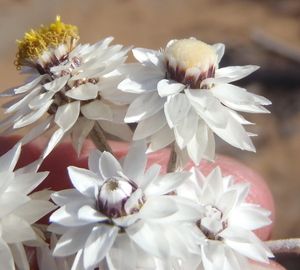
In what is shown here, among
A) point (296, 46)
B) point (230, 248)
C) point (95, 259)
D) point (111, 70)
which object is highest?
point (111, 70)

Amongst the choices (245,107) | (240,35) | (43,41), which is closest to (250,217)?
(245,107)

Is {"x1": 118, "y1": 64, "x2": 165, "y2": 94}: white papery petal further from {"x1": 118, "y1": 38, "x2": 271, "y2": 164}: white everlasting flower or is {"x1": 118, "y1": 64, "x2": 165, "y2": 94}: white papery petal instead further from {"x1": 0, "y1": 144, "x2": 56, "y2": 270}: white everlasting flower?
{"x1": 0, "y1": 144, "x2": 56, "y2": 270}: white everlasting flower

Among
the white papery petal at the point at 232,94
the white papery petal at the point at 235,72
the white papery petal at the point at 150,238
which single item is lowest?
the white papery petal at the point at 150,238

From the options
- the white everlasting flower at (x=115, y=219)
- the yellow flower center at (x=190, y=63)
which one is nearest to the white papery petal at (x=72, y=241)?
the white everlasting flower at (x=115, y=219)

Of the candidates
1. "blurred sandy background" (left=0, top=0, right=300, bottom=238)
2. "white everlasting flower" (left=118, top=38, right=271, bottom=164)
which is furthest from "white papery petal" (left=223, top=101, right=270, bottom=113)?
"blurred sandy background" (left=0, top=0, right=300, bottom=238)

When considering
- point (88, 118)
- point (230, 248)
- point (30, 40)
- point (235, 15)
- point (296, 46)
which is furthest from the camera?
point (235, 15)

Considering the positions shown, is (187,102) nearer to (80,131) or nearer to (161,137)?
(161,137)

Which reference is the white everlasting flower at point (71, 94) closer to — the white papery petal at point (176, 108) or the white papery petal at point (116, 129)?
the white papery petal at point (116, 129)

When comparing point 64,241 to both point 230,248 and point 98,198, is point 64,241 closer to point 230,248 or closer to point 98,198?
point 98,198

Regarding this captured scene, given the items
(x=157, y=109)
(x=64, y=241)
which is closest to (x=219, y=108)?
(x=157, y=109)
